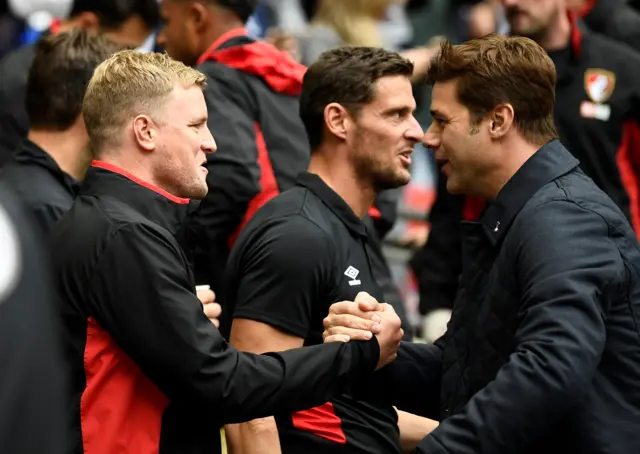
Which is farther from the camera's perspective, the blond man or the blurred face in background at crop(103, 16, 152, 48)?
the blurred face in background at crop(103, 16, 152, 48)

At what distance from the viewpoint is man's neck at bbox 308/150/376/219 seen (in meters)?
3.88

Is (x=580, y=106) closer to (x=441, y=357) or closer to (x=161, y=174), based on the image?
(x=441, y=357)

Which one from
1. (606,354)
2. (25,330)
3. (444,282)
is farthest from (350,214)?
(25,330)

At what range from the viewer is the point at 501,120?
328 cm

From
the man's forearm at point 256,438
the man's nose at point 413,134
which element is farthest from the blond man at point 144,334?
the man's nose at point 413,134

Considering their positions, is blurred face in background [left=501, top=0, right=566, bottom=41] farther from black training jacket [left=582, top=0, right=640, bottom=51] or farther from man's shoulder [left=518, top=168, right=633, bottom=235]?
man's shoulder [left=518, top=168, right=633, bottom=235]

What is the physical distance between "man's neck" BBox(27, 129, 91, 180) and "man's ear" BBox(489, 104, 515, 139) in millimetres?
1553

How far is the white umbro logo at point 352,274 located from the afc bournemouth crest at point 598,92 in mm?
2073

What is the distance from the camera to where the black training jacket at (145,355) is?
114 inches

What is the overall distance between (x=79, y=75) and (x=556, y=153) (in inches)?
70.5

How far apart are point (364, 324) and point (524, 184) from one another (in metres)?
0.54

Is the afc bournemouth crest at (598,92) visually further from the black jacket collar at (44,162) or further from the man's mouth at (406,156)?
the black jacket collar at (44,162)

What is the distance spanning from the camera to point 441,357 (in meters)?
3.61

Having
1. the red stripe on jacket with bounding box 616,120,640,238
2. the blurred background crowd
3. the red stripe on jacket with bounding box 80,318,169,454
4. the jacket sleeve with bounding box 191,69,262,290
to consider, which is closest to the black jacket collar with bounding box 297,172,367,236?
the jacket sleeve with bounding box 191,69,262,290
